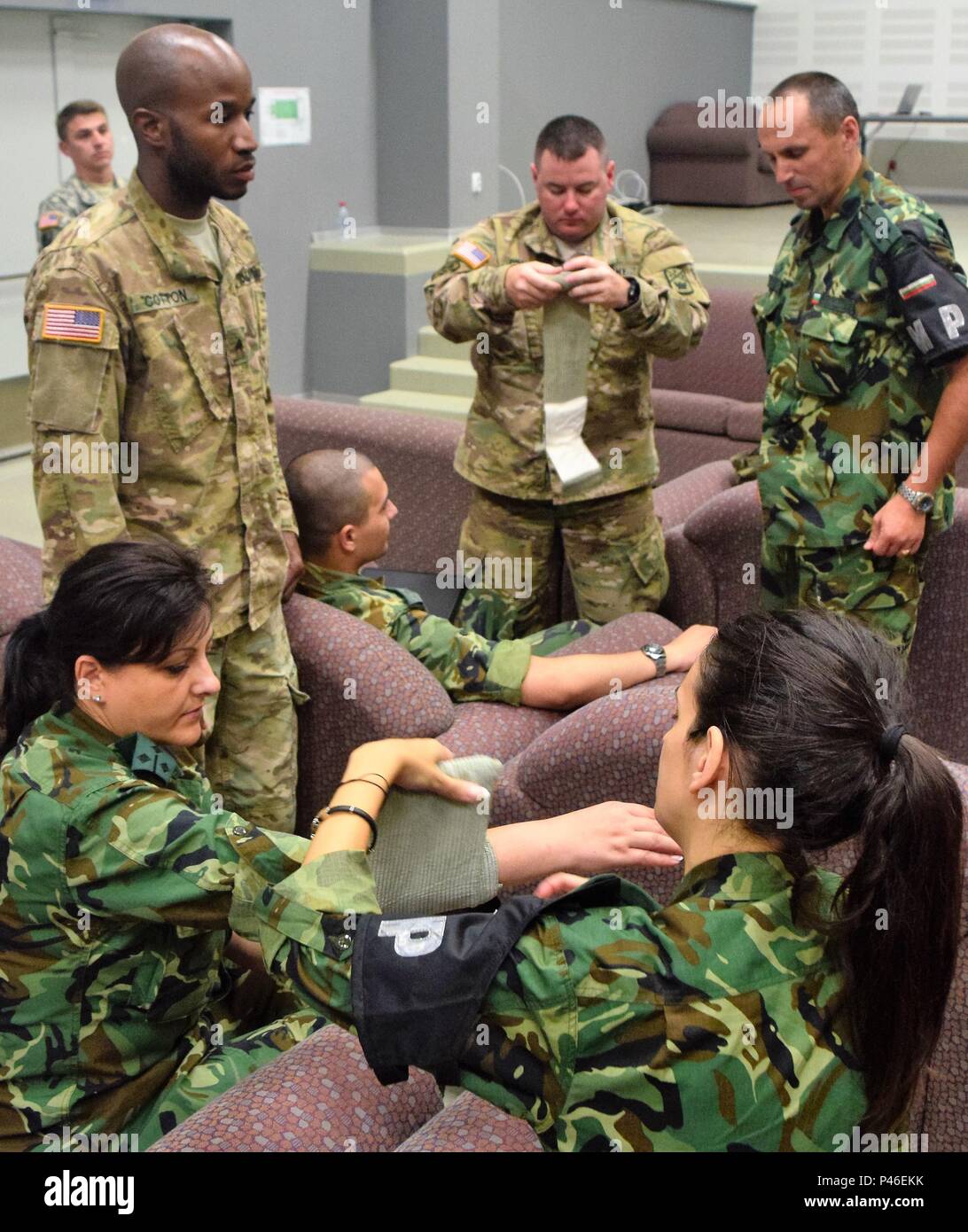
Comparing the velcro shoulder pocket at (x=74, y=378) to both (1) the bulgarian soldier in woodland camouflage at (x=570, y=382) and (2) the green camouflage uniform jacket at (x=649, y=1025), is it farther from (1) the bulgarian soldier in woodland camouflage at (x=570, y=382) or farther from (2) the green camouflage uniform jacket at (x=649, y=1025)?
(2) the green camouflage uniform jacket at (x=649, y=1025)

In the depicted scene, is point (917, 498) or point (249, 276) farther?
point (917, 498)

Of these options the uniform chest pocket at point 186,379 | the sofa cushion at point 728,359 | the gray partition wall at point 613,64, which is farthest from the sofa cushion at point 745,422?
the gray partition wall at point 613,64

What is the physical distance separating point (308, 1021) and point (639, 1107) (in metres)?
0.71

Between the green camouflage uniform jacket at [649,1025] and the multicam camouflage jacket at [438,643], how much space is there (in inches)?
55.1

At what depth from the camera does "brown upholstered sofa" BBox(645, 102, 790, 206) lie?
866 cm

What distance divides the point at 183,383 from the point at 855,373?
4.05 ft

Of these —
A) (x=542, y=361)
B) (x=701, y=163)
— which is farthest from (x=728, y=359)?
(x=701, y=163)

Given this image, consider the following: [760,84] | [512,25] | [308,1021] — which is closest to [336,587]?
[308,1021]

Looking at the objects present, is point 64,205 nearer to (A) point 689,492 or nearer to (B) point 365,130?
(B) point 365,130

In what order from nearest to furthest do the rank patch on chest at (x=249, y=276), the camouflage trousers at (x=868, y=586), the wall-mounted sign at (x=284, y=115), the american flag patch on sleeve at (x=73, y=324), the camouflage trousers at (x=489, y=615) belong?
the american flag patch on sleeve at (x=73, y=324), the rank patch on chest at (x=249, y=276), the camouflage trousers at (x=868, y=586), the camouflage trousers at (x=489, y=615), the wall-mounted sign at (x=284, y=115)

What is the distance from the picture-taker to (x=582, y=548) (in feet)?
9.48

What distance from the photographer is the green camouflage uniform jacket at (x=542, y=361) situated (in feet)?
9.12

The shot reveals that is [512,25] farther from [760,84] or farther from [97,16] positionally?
[760,84]
